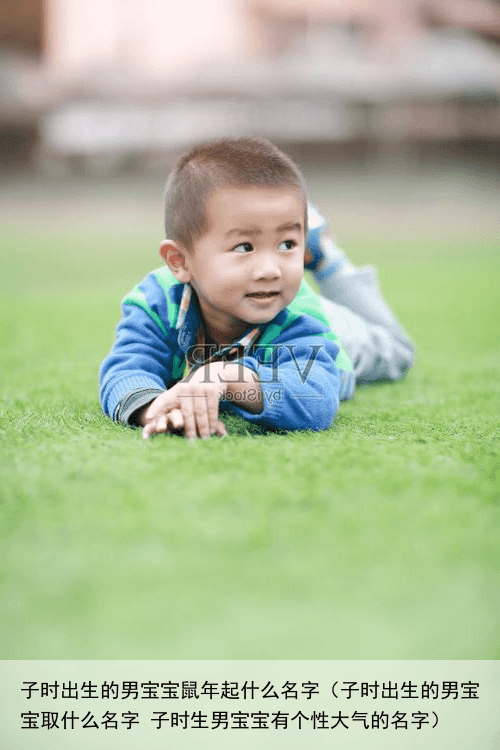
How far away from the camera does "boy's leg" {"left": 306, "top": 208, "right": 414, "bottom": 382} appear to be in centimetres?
224

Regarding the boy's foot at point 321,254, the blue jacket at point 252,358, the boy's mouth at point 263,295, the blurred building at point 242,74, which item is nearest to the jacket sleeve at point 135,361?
the blue jacket at point 252,358

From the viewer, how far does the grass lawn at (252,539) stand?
833 mm

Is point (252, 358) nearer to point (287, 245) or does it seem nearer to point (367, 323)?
point (287, 245)

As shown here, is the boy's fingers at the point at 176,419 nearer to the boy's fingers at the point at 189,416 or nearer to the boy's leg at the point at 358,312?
the boy's fingers at the point at 189,416

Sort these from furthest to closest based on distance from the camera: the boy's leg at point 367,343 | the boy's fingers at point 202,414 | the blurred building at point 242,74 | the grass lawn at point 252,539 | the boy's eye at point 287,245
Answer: the blurred building at point 242,74, the boy's leg at point 367,343, the boy's eye at point 287,245, the boy's fingers at point 202,414, the grass lawn at point 252,539

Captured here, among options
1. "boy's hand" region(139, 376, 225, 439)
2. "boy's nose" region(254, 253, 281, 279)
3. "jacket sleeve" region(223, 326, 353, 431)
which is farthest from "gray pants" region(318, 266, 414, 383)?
"boy's hand" region(139, 376, 225, 439)

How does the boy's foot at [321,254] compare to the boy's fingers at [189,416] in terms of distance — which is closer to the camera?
the boy's fingers at [189,416]

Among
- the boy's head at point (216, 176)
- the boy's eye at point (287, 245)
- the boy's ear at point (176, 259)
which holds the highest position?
the boy's head at point (216, 176)

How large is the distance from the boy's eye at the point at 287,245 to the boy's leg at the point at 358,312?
2.21 feet

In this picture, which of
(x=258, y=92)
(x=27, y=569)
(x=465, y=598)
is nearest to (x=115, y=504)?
(x=27, y=569)

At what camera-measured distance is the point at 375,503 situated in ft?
3.64

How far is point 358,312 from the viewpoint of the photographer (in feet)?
7.98

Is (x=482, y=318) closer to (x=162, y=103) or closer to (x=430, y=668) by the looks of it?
(x=430, y=668)

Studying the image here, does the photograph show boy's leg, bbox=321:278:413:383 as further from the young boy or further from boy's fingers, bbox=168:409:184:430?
boy's fingers, bbox=168:409:184:430
